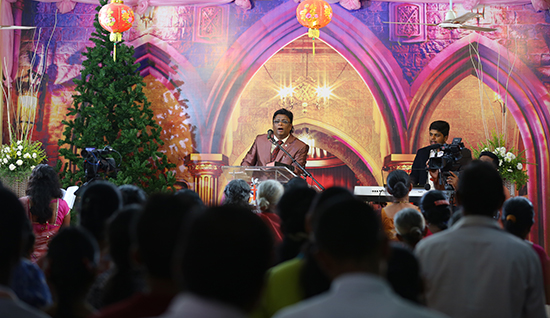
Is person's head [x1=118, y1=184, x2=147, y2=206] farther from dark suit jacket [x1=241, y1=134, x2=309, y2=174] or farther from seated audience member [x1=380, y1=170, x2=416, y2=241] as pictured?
dark suit jacket [x1=241, y1=134, x2=309, y2=174]

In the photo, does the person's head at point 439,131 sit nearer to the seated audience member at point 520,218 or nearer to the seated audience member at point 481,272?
the seated audience member at point 520,218

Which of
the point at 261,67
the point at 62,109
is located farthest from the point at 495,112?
the point at 62,109

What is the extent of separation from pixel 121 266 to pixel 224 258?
2.35ft

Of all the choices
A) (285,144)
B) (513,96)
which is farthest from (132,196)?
(513,96)

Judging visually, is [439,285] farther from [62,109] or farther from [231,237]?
[62,109]

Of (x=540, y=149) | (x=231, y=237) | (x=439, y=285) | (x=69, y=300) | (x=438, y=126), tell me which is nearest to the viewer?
(x=231, y=237)

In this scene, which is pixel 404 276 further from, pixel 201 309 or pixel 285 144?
pixel 285 144

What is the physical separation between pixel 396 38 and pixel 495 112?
182cm

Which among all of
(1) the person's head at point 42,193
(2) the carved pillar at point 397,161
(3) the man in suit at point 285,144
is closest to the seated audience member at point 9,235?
(1) the person's head at point 42,193

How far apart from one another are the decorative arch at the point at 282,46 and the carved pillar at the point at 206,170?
0.57 feet

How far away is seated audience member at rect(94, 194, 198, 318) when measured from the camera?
125 cm

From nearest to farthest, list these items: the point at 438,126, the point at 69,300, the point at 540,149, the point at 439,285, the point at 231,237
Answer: the point at 231,237 < the point at 69,300 < the point at 439,285 < the point at 438,126 < the point at 540,149

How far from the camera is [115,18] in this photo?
22.6 feet

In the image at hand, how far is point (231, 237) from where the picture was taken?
101cm
